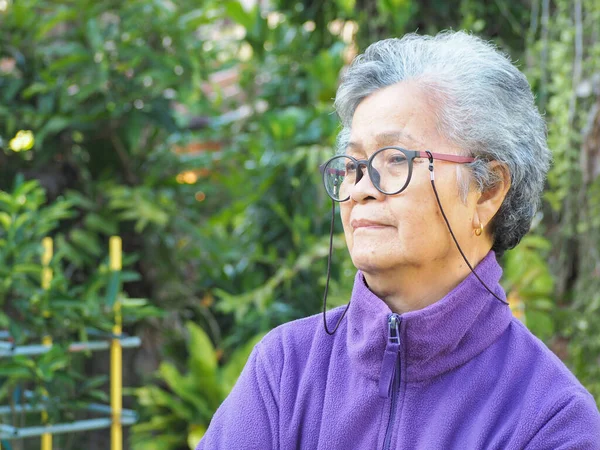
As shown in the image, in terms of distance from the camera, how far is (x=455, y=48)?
1.62 metres

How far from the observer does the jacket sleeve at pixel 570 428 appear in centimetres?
142

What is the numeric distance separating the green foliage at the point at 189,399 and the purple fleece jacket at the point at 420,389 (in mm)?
2137

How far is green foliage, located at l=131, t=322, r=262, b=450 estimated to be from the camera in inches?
148

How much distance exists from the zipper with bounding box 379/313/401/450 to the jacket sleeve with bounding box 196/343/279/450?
21cm

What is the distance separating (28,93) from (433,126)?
2.89 m

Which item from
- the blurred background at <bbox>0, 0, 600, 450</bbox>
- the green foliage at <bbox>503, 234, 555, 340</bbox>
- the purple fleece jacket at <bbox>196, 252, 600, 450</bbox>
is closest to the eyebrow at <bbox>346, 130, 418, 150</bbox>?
the purple fleece jacket at <bbox>196, 252, 600, 450</bbox>

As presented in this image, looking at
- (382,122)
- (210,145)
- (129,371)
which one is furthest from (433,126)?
(210,145)

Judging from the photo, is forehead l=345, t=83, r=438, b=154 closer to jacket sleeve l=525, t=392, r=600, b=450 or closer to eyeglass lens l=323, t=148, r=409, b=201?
eyeglass lens l=323, t=148, r=409, b=201

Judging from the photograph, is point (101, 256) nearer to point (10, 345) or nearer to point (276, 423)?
point (10, 345)

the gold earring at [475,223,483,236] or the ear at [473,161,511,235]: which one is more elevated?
the ear at [473,161,511,235]

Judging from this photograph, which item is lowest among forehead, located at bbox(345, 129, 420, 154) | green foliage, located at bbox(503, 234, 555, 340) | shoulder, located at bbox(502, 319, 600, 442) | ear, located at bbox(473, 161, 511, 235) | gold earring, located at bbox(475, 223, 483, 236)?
green foliage, located at bbox(503, 234, 555, 340)

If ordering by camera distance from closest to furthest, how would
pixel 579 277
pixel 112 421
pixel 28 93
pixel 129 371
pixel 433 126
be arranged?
1. pixel 433 126
2. pixel 112 421
3. pixel 579 277
4. pixel 28 93
5. pixel 129 371

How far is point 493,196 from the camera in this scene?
64.6 inches

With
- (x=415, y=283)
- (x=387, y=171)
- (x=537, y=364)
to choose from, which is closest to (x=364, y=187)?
(x=387, y=171)
